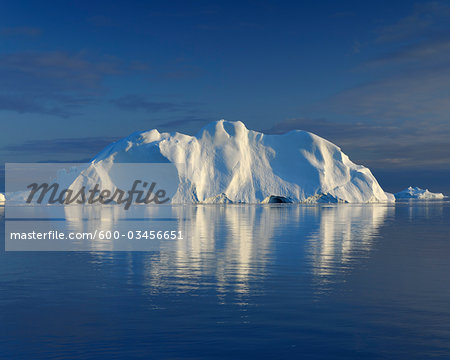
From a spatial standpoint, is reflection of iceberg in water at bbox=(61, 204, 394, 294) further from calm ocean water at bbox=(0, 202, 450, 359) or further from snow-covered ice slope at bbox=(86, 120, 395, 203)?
snow-covered ice slope at bbox=(86, 120, 395, 203)

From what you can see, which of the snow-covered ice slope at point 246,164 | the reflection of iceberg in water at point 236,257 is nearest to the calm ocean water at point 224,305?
the reflection of iceberg in water at point 236,257

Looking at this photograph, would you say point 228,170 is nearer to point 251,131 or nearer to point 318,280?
point 251,131

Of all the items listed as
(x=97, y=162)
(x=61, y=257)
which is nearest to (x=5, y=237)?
(x=61, y=257)

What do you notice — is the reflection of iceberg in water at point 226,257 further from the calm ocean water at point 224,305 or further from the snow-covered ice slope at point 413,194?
the snow-covered ice slope at point 413,194

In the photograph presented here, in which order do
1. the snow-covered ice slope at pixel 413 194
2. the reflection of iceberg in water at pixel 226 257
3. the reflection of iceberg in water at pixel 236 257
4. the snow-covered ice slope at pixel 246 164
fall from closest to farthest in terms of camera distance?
the reflection of iceberg in water at pixel 236 257
the reflection of iceberg in water at pixel 226 257
the snow-covered ice slope at pixel 246 164
the snow-covered ice slope at pixel 413 194

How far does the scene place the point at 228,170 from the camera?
69.1 m

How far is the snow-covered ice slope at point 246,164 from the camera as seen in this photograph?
68312 millimetres

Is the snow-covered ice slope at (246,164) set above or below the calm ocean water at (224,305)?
above

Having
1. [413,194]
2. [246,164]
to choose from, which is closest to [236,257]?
[246,164]

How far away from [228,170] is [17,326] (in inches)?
2445

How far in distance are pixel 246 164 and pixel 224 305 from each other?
63.6m

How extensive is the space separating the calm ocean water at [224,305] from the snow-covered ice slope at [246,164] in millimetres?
53301

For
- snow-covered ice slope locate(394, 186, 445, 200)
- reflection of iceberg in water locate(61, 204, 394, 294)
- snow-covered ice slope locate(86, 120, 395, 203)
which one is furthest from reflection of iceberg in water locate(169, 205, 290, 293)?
snow-covered ice slope locate(394, 186, 445, 200)

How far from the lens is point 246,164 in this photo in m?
71.8
